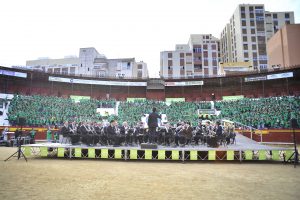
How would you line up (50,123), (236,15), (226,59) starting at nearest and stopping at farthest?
(50,123) → (236,15) → (226,59)

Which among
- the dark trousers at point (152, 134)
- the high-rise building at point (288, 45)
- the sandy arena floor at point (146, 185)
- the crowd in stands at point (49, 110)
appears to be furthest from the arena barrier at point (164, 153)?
the high-rise building at point (288, 45)

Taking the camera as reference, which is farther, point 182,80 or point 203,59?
point 203,59

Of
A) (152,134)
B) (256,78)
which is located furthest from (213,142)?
(256,78)

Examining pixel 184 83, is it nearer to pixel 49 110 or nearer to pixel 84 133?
pixel 49 110

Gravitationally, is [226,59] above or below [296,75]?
above

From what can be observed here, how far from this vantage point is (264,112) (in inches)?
1064

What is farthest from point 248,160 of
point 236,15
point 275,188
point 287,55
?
point 236,15

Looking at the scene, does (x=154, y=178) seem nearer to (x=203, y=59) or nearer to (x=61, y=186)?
(x=61, y=186)

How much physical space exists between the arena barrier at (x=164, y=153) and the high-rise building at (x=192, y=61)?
A: 4901cm


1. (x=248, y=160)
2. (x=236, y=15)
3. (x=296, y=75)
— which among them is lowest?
(x=248, y=160)

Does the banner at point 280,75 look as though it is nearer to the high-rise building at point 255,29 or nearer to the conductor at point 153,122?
the high-rise building at point 255,29

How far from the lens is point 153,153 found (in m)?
13.1

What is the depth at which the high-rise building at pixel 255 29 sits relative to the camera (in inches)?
2279

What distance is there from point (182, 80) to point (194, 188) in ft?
116
